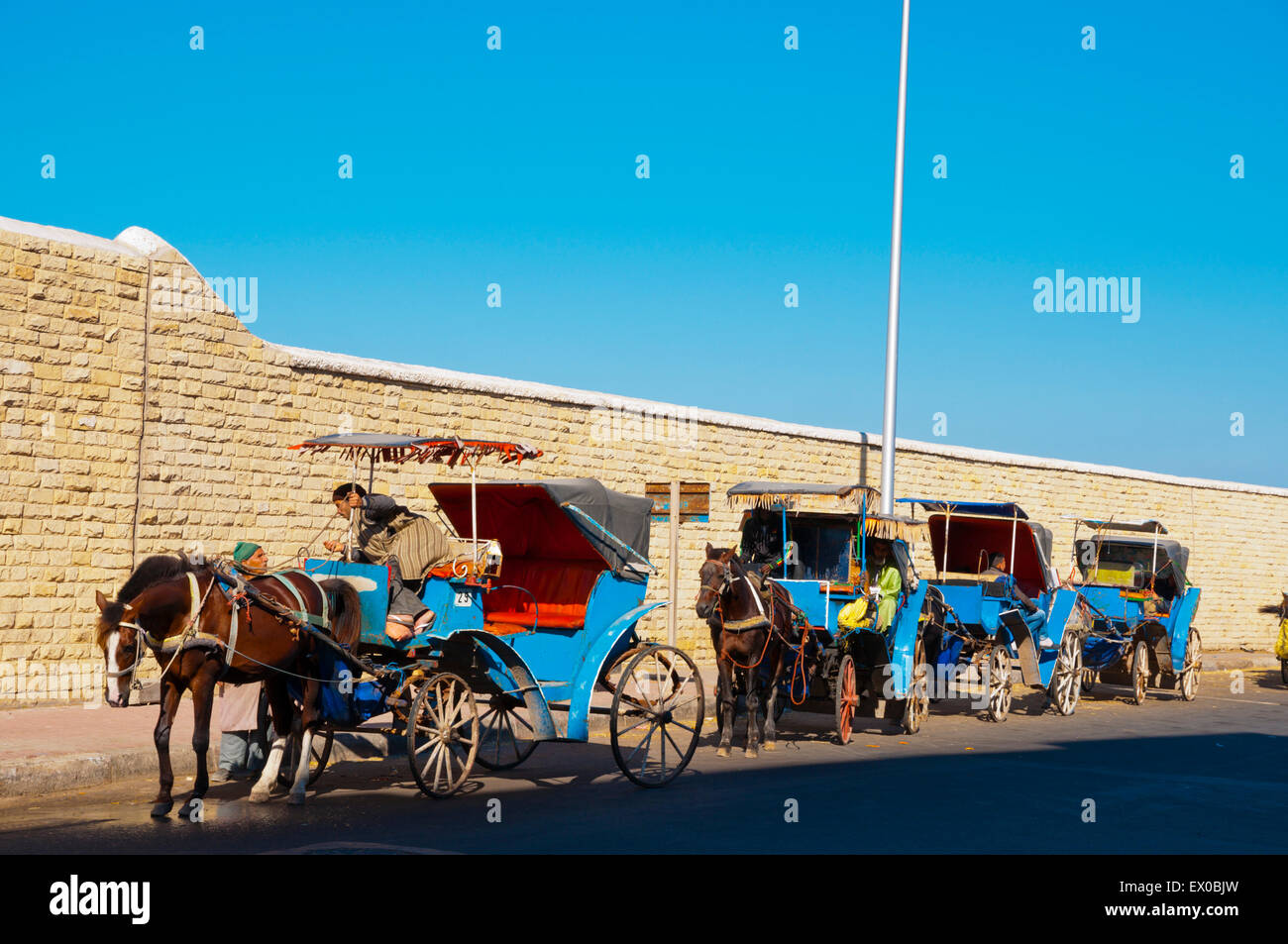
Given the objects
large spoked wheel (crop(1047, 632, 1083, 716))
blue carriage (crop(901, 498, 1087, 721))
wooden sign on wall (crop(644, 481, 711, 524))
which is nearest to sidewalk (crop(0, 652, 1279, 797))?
wooden sign on wall (crop(644, 481, 711, 524))

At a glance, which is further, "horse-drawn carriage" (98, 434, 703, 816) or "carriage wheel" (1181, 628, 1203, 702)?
"carriage wheel" (1181, 628, 1203, 702)

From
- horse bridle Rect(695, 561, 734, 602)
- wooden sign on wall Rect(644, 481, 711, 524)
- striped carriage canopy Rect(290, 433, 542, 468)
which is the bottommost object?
→ horse bridle Rect(695, 561, 734, 602)

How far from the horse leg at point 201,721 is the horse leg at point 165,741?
13cm

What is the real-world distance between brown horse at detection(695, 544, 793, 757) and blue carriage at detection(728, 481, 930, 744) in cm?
55

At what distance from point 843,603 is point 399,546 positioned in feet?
21.1

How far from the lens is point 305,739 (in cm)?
984

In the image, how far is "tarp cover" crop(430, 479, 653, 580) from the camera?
10938 mm

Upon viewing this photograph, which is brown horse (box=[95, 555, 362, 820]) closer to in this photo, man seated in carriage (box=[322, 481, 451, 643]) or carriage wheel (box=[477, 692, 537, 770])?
man seated in carriage (box=[322, 481, 451, 643])

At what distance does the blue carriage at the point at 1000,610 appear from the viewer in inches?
666

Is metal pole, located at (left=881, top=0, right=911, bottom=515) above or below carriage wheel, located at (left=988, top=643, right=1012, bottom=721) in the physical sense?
above

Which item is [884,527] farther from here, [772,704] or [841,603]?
[772,704]

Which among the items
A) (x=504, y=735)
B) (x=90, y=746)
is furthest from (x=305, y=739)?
(x=504, y=735)
